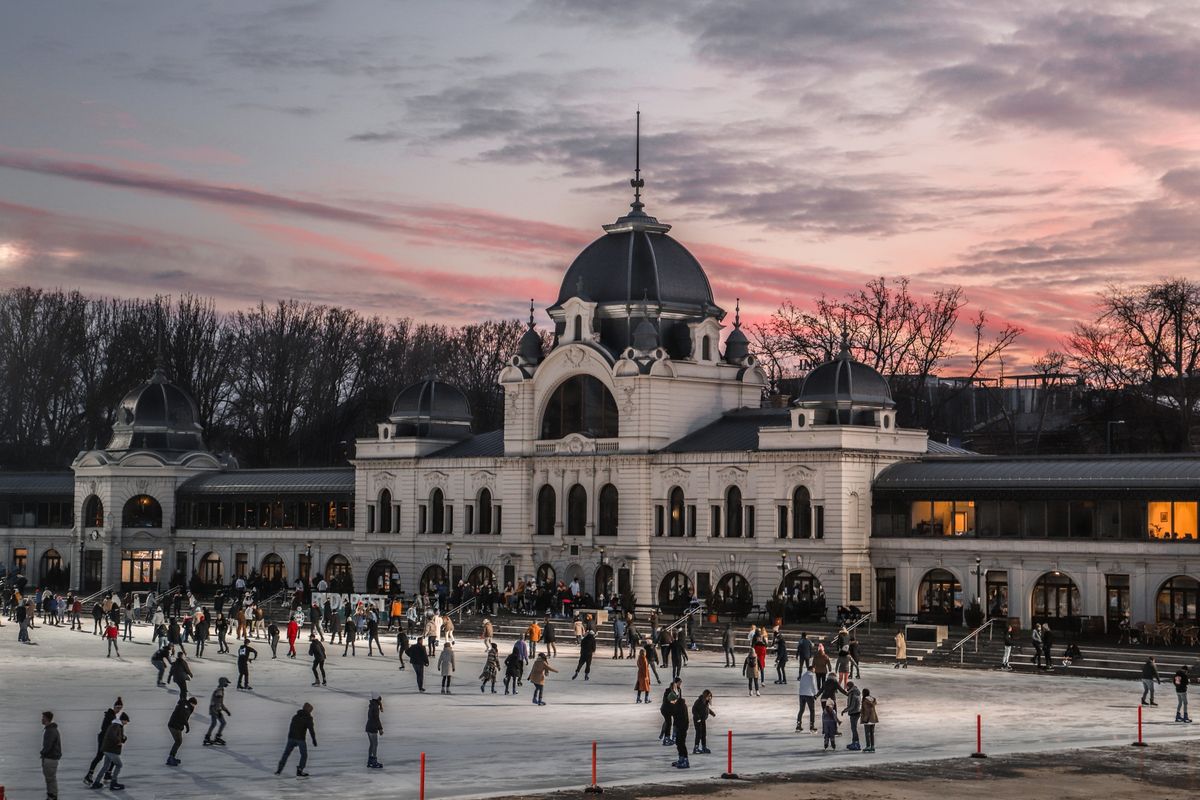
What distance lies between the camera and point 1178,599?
232 ft

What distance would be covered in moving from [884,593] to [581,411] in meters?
18.6

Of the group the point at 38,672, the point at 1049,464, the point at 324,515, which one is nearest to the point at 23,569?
the point at 324,515

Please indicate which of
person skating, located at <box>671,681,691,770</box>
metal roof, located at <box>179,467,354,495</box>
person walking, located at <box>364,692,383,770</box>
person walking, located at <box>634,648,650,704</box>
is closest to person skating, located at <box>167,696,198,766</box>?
person walking, located at <box>364,692,383,770</box>

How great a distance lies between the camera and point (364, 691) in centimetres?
5566

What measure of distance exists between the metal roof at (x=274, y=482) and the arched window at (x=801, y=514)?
30.8 meters

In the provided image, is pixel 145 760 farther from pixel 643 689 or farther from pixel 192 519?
pixel 192 519

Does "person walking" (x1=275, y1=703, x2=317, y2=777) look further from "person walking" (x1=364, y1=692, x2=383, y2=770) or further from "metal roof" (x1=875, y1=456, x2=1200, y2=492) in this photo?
"metal roof" (x1=875, y1=456, x2=1200, y2=492)

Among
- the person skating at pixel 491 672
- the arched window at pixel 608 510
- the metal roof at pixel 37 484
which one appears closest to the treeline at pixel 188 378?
the metal roof at pixel 37 484

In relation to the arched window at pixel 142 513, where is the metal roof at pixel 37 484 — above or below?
above

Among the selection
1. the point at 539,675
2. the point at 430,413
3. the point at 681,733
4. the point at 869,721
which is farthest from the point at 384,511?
the point at 681,733

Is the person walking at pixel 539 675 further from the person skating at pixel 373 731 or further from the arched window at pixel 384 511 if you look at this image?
the arched window at pixel 384 511

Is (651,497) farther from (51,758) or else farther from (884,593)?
(51,758)

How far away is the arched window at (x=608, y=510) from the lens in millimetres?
89312

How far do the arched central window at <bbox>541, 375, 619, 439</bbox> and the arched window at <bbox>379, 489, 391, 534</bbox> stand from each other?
12.1 metres
